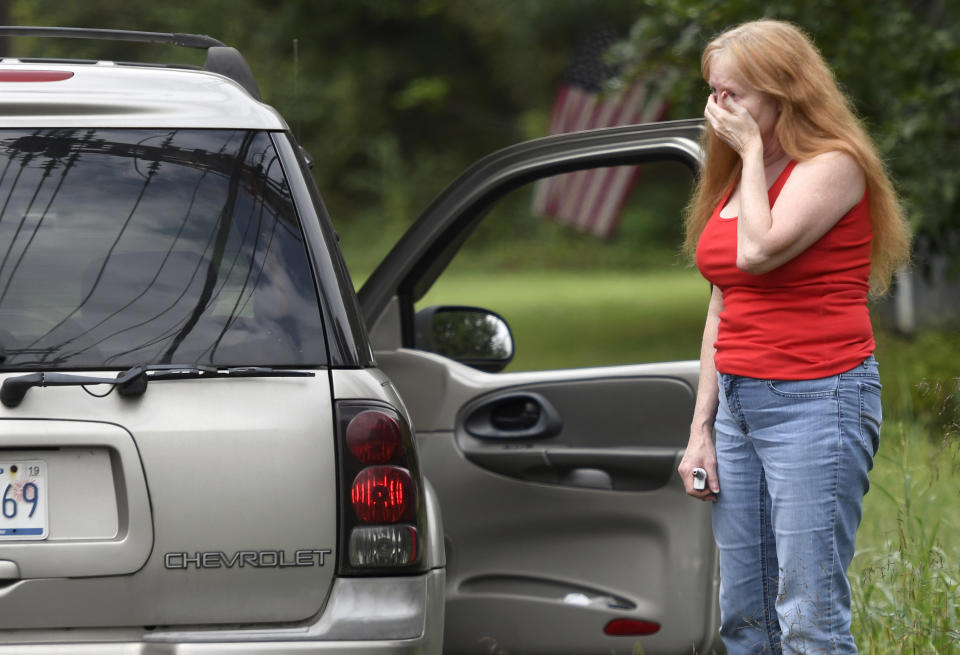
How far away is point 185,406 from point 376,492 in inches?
16.3

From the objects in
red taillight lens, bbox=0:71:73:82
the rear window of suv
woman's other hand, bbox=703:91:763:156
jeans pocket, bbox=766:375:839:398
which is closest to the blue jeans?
jeans pocket, bbox=766:375:839:398

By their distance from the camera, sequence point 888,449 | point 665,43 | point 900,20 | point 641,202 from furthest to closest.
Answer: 1. point 641,202
2. point 665,43
3. point 900,20
4. point 888,449

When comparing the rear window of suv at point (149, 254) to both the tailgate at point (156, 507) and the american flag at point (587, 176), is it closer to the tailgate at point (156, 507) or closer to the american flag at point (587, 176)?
the tailgate at point (156, 507)

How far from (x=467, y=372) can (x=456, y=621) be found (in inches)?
30.6

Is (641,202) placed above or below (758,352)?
below

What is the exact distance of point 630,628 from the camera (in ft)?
12.6

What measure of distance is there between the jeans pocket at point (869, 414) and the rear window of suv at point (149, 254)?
1184 millimetres

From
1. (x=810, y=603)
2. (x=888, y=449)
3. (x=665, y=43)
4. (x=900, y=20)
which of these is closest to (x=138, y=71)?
(x=810, y=603)

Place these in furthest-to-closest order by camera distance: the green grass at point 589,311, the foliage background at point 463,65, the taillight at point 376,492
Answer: the green grass at point 589,311 < the foliage background at point 463,65 < the taillight at point 376,492

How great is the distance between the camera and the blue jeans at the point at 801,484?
113 inches

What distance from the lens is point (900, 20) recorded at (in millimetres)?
9609

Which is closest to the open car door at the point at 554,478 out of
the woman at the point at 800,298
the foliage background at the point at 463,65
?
the foliage background at the point at 463,65

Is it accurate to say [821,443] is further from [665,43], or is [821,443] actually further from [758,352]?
[665,43]

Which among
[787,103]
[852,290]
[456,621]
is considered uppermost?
Answer: [787,103]
